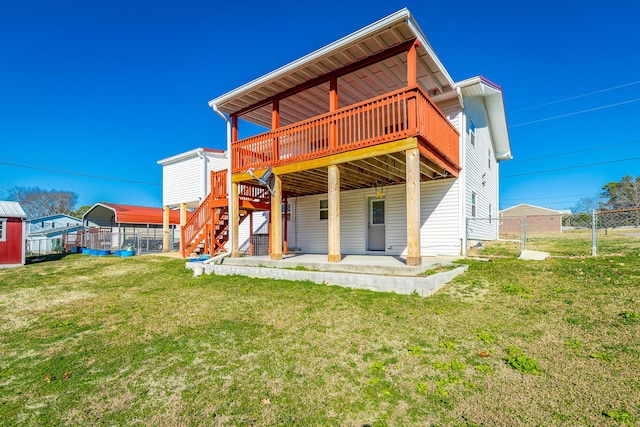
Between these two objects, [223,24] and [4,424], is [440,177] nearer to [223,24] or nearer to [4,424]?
[4,424]

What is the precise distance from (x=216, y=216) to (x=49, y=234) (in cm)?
2744

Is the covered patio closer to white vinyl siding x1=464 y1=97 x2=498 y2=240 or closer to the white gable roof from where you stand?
white vinyl siding x1=464 y1=97 x2=498 y2=240

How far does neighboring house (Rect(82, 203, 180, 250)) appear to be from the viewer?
19875 millimetres

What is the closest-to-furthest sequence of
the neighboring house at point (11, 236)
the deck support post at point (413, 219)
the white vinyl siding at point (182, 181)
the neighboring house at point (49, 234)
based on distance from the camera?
the deck support post at point (413, 219) → the neighboring house at point (11, 236) → the white vinyl siding at point (182, 181) → the neighboring house at point (49, 234)

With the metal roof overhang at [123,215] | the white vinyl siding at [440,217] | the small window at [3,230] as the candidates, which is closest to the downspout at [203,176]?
the metal roof overhang at [123,215]

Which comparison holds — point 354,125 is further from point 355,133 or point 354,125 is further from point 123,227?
point 123,227

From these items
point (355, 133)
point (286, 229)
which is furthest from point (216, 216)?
point (355, 133)

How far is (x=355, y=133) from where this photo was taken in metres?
7.82

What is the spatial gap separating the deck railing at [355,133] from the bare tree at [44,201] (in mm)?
56359

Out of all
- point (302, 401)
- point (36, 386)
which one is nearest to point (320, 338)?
point (302, 401)

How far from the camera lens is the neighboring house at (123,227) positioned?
19.9 m

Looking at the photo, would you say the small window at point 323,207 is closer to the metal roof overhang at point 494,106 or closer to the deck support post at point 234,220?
the deck support post at point 234,220

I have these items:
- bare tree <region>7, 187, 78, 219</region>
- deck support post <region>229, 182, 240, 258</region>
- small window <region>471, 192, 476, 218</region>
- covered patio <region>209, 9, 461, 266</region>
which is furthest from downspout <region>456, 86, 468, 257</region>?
bare tree <region>7, 187, 78, 219</region>

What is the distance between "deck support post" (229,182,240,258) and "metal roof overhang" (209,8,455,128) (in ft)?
9.52
